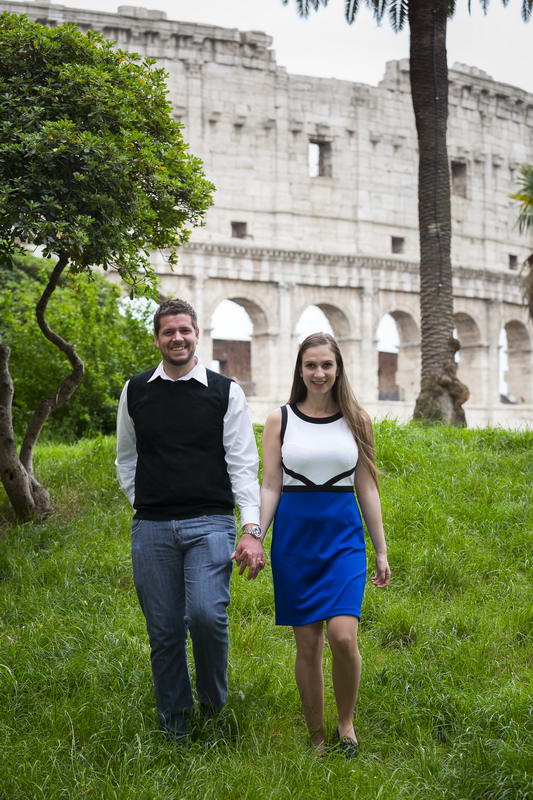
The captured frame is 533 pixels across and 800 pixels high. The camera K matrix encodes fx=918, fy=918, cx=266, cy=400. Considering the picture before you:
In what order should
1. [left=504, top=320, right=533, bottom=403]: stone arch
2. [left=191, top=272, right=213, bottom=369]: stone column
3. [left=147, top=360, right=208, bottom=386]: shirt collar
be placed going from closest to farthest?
1. [left=147, top=360, right=208, bottom=386]: shirt collar
2. [left=191, top=272, right=213, bottom=369]: stone column
3. [left=504, top=320, right=533, bottom=403]: stone arch

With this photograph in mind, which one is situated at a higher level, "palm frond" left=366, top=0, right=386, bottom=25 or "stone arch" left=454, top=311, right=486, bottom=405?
"palm frond" left=366, top=0, right=386, bottom=25

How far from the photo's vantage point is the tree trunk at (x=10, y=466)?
8.37 meters

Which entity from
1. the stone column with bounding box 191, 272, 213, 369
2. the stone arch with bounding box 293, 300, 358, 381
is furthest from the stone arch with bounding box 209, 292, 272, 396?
the stone arch with bounding box 293, 300, 358, 381

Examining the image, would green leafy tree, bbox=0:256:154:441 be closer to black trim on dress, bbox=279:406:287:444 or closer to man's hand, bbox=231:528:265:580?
black trim on dress, bbox=279:406:287:444

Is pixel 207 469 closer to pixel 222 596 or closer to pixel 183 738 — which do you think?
pixel 222 596

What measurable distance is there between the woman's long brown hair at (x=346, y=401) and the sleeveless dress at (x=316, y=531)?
0.08 metres

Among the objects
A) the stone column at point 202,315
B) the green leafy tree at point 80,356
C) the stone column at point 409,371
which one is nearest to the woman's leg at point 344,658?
the green leafy tree at point 80,356

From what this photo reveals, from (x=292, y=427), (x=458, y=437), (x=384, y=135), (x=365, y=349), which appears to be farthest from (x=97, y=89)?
(x=384, y=135)

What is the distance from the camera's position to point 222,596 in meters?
4.10

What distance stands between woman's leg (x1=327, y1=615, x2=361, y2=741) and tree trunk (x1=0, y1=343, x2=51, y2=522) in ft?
16.3

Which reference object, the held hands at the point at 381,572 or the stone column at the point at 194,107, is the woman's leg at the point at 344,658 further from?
the stone column at the point at 194,107

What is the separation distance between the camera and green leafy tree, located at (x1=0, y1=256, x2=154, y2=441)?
13500 mm

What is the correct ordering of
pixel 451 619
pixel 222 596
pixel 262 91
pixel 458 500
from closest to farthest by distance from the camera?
1. pixel 222 596
2. pixel 451 619
3. pixel 458 500
4. pixel 262 91

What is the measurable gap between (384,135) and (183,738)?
29.8 metres
